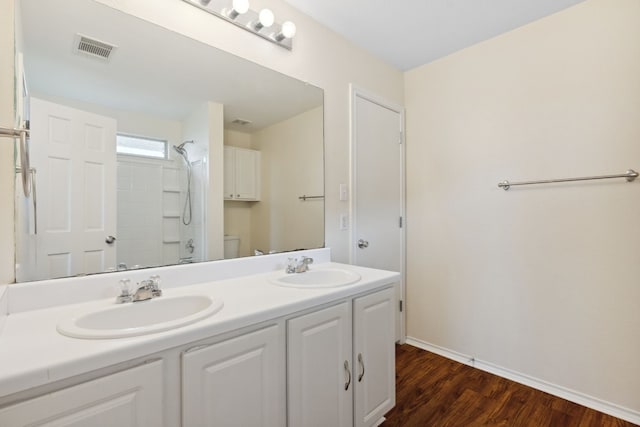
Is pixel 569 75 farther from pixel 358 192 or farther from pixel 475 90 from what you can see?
pixel 358 192

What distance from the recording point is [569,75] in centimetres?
177

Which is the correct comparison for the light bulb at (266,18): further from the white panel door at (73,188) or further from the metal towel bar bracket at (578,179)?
the metal towel bar bracket at (578,179)

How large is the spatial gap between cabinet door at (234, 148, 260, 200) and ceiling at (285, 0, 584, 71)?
0.94 metres

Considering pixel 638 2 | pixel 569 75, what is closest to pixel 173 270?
pixel 569 75

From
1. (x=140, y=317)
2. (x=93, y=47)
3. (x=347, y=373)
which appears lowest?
(x=347, y=373)

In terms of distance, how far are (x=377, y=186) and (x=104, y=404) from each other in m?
1.96

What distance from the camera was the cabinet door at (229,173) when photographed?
1.56 meters

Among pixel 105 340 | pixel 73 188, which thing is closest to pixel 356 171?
pixel 73 188

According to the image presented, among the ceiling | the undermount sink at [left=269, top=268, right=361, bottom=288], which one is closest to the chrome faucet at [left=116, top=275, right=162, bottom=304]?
the undermount sink at [left=269, top=268, right=361, bottom=288]

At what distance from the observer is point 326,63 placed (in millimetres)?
1974

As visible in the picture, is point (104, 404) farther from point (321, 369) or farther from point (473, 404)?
point (473, 404)

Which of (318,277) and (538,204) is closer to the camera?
(318,277)

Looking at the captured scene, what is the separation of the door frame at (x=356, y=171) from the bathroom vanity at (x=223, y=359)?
0.58 m

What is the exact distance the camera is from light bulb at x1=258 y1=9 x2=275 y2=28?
1546 millimetres
